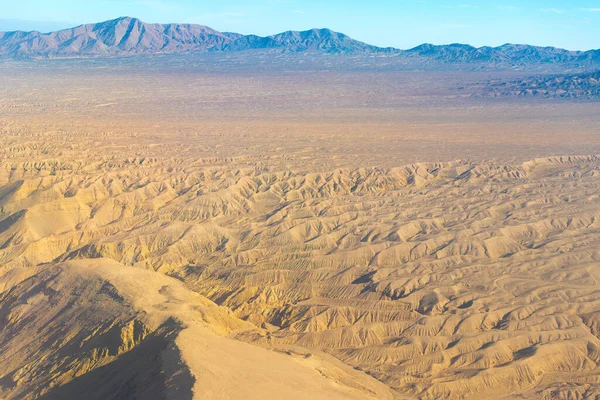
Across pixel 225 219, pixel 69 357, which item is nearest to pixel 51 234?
pixel 225 219

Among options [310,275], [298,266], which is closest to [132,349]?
[310,275]

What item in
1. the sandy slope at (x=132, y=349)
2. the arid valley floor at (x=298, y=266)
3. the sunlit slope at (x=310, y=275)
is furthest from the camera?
the sunlit slope at (x=310, y=275)

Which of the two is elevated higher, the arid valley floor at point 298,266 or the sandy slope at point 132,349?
the sandy slope at point 132,349

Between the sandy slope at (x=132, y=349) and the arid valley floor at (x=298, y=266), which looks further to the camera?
the arid valley floor at (x=298, y=266)

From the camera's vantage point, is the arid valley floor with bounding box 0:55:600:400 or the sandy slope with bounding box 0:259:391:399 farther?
the arid valley floor with bounding box 0:55:600:400

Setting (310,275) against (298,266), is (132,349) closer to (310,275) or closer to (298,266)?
A: (310,275)

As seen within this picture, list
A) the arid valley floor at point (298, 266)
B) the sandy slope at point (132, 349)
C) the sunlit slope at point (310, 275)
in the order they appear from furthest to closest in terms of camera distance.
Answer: the sunlit slope at point (310, 275)
the arid valley floor at point (298, 266)
the sandy slope at point (132, 349)

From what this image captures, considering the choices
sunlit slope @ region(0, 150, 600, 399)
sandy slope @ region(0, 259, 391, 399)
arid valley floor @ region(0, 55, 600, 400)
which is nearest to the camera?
sandy slope @ region(0, 259, 391, 399)

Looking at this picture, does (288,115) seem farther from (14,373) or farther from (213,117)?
(14,373)

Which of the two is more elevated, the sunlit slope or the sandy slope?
the sandy slope
